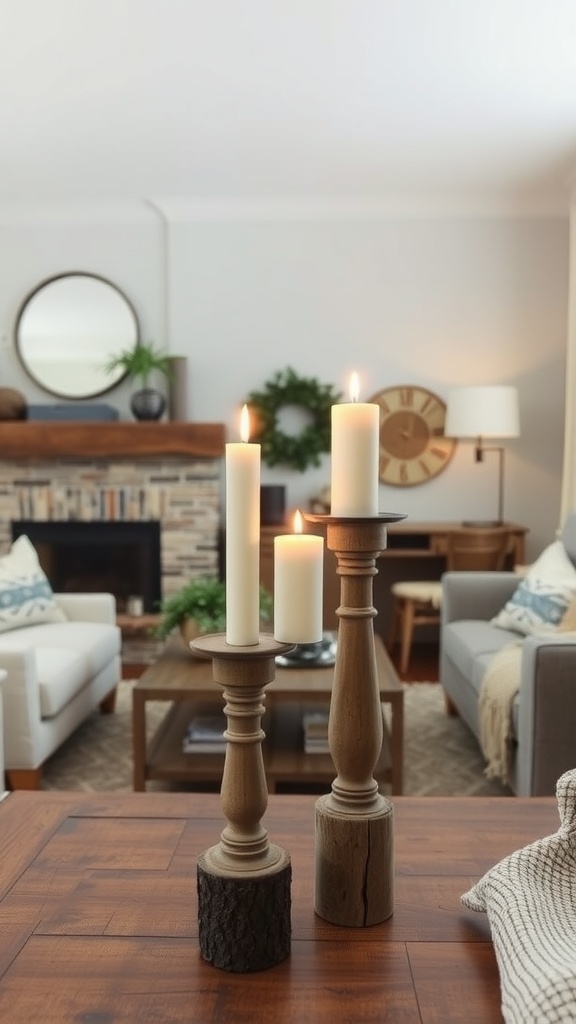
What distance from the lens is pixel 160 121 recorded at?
3826mm

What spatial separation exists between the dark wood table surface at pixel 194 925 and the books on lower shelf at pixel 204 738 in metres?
1.62

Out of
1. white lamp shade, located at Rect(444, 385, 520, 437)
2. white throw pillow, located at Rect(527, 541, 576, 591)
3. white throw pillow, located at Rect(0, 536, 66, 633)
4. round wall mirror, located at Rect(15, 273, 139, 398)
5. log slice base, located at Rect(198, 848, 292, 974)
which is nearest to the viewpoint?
log slice base, located at Rect(198, 848, 292, 974)

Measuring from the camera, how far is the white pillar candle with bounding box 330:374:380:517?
0.82 m

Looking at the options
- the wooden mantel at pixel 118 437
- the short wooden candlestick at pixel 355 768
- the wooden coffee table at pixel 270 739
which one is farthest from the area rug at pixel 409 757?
the short wooden candlestick at pixel 355 768

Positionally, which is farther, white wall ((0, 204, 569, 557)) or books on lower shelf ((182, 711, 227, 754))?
white wall ((0, 204, 569, 557))

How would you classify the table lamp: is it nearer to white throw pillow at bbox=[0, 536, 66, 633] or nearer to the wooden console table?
the wooden console table

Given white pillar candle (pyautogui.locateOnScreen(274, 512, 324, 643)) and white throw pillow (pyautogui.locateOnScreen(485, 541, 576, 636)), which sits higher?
white pillar candle (pyautogui.locateOnScreen(274, 512, 324, 643))

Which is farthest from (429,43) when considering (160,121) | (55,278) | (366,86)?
(55,278)

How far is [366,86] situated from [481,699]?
2.42m

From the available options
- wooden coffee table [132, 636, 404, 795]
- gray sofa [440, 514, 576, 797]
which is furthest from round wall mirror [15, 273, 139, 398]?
gray sofa [440, 514, 576, 797]

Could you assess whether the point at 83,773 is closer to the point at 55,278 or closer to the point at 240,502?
the point at 240,502

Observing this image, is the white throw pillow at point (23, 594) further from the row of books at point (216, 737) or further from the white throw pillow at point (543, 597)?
the white throw pillow at point (543, 597)

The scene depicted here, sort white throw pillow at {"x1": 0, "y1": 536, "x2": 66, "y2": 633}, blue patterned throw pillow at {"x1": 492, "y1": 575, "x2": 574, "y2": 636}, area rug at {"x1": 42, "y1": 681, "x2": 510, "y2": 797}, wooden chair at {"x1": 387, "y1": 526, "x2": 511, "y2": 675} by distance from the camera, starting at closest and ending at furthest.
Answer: area rug at {"x1": 42, "y1": 681, "x2": 510, "y2": 797} → blue patterned throw pillow at {"x1": 492, "y1": 575, "x2": 574, "y2": 636} → white throw pillow at {"x1": 0, "y1": 536, "x2": 66, "y2": 633} → wooden chair at {"x1": 387, "y1": 526, "x2": 511, "y2": 675}

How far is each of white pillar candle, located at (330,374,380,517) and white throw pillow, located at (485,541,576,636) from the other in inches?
91.1
